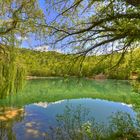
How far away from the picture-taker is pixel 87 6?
226 inches

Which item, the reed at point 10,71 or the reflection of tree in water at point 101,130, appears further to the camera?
the reed at point 10,71

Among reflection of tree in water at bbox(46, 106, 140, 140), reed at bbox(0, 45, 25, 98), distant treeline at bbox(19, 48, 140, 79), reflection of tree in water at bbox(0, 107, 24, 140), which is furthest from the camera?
reed at bbox(0, 45, 25, 98)

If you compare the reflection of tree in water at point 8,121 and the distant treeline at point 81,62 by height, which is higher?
the distant treeline at point 81,62

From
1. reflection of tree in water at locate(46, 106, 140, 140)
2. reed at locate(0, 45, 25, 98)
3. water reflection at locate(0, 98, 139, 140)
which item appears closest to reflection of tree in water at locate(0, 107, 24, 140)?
water reflection at locate(0, 98, 139, 140)

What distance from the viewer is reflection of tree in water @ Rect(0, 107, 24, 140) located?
414 inches

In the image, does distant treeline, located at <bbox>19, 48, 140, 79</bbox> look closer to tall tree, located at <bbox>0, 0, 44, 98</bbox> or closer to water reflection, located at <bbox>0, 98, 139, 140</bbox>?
tall tree, located at <bbox>0, 0, 44, 98</bbox>

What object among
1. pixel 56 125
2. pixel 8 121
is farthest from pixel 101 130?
pixel 8 121

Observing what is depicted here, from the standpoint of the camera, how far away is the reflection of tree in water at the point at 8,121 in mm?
10516

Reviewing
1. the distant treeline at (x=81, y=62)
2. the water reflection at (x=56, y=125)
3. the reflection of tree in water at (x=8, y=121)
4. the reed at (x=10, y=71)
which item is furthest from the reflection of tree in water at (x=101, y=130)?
the reed at (x=10, y=71)

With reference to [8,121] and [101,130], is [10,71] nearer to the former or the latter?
[8,121]

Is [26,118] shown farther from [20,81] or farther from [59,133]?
[59,133]

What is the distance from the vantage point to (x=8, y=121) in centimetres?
1348

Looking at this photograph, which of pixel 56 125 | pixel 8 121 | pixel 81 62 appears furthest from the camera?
pixel 8 121

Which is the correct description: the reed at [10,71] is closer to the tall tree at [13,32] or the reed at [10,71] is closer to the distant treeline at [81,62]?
the tall tree at [13,32]
